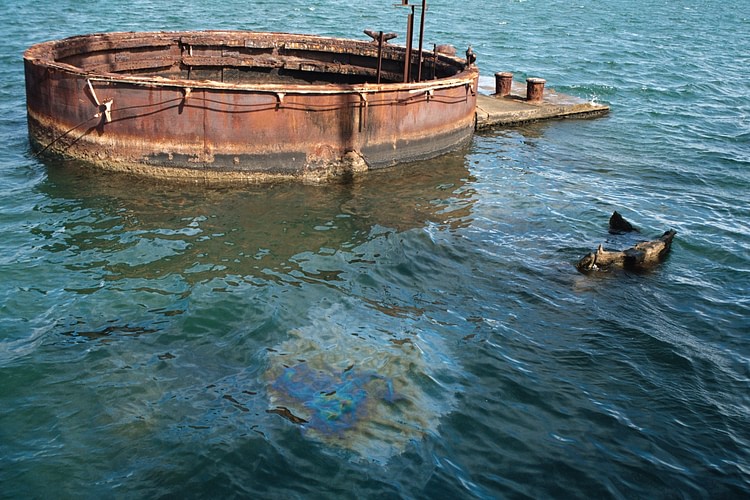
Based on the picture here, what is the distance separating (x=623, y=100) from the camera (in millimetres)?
24703

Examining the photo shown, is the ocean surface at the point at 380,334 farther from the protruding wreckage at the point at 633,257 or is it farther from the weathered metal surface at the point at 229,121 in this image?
the weathered metal surface at the point at 229,121

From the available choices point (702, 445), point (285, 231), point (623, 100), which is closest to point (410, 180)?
point (285, 231)

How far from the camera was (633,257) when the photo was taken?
38.2ft

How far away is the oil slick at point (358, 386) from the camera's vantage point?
7.41 meters

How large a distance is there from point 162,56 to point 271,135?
6.26m

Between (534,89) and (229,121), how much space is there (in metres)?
10.6

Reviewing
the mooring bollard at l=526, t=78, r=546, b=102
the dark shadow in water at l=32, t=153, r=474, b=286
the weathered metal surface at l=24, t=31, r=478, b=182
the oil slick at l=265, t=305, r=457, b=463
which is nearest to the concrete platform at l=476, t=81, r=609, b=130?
the mooring bollard at l=526, t=78, r=546, b=102

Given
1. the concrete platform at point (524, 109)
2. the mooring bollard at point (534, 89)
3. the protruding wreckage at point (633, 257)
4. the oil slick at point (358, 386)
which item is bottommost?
the oil slick at point (358, 386)

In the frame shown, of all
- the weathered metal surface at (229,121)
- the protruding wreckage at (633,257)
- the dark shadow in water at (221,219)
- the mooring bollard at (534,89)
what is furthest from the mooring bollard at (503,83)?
the protruding wreckage at (633,257)

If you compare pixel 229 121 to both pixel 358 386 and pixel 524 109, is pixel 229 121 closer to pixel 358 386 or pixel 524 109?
pixel 358 386

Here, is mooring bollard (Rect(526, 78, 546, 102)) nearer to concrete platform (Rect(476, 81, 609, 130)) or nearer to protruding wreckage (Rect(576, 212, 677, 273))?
concrete platform (Rect(476, 81, 609, 130))

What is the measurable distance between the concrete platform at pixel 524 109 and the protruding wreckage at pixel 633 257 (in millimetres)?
7577

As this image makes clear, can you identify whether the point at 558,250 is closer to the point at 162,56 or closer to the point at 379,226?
the point at 379,226

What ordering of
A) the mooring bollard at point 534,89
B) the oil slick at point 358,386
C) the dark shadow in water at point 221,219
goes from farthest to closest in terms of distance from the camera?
the mooring bollard at point 534,89 → the dark shadow in water at point 221,219 → the oil slick at point 358,386
